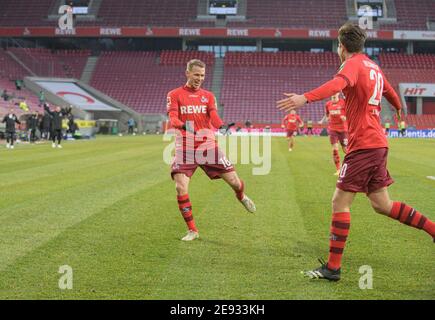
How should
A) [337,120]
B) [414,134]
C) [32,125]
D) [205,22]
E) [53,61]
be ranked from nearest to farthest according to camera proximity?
[337,120]
[32,125]
[414,134]
[53,61]
[205,22]

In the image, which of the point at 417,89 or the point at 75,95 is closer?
the point at 75,95

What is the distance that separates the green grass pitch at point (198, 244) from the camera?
5188 mm

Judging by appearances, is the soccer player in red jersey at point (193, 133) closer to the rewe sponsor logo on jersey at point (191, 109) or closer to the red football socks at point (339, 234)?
the rewe sponsor logo on jersey at point (191, 109)

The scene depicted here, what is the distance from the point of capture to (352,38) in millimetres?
5605

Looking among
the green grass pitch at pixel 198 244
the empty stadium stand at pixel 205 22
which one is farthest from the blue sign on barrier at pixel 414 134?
the green grass pitch at pixel 198 244

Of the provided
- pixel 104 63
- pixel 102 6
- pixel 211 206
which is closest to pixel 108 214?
pixel 211 206

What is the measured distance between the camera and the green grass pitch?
5.19 metres

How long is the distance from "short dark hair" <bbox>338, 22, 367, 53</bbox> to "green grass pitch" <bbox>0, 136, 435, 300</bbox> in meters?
2.17

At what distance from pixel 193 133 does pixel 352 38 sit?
9.17ft

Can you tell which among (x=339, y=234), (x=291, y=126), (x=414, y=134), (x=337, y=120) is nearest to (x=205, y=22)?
(x=414, y=134)

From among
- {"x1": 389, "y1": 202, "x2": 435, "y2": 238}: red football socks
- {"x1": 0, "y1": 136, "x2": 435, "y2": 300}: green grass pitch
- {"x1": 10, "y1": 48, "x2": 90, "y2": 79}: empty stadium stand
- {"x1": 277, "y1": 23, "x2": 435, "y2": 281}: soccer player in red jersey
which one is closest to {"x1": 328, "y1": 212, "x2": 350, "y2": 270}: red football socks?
{"x1": 277, "y1": 23, "x2": 435, "y2": 281}: soccer player in red jersey

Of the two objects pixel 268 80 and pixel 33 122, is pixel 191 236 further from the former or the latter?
pixel 268 80

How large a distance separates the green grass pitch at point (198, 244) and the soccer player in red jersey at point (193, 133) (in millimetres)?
773

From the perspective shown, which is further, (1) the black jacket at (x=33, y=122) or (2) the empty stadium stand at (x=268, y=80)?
(2) the empty stadium stand at (x=268, y=80)
